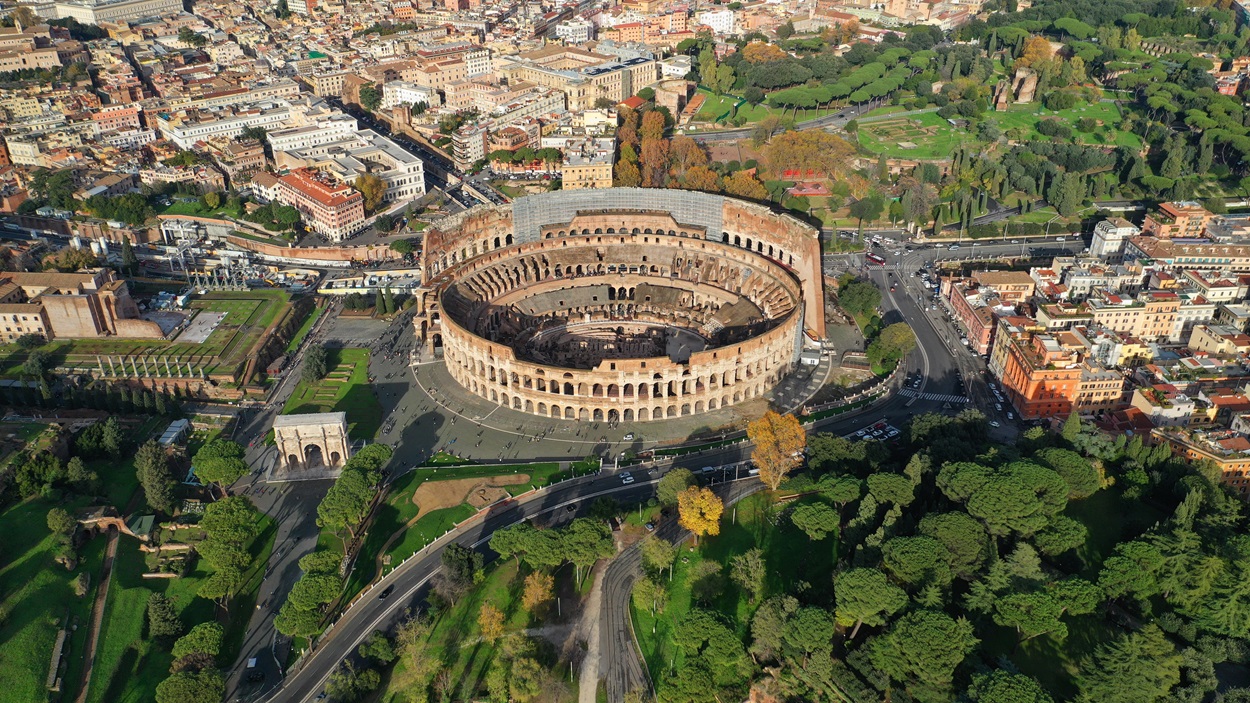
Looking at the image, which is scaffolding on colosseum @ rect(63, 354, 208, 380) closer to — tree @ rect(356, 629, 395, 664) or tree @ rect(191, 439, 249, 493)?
tree @ rect(191, 439, 249, 493)

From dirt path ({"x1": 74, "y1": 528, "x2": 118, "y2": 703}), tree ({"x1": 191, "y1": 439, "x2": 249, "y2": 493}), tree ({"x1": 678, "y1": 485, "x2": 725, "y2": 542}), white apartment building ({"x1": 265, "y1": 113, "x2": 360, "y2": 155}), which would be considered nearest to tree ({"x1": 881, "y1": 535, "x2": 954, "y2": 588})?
tree ({"x1": 678, "y1": 485, "x2": 725, "y2": 542})

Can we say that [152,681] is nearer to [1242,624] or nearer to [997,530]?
[997,530]

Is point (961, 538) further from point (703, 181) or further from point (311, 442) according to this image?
point (703, 181)

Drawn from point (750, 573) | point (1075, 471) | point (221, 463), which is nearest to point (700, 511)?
point (750, 573)

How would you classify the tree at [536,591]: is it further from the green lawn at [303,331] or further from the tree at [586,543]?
the green lawn at [303,331]

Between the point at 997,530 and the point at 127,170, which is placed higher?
the point at 127,170

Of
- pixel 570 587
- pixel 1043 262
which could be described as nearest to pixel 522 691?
pixel 570 587
